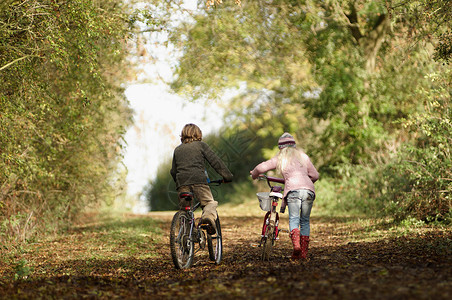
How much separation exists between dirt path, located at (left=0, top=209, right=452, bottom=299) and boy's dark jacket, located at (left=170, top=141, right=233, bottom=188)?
4.15 ft

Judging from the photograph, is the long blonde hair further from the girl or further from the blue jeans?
the blue jeans

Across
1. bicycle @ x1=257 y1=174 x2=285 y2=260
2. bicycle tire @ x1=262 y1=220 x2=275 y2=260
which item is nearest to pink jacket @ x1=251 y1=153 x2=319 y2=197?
bicycle @ x1=257 y1=174 x2=285 y2=260

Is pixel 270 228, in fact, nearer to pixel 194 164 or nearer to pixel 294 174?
pixel 294 174

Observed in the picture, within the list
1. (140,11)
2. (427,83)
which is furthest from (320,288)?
(427,83)

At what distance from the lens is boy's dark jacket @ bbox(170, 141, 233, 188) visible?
8.12 m

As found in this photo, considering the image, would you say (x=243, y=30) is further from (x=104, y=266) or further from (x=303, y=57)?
(x=104, y=266)

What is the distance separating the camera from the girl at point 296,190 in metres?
8.42

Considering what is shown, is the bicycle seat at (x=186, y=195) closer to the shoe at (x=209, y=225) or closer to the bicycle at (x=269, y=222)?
the shoe at (x=209, y=225)

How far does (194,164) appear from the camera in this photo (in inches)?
320

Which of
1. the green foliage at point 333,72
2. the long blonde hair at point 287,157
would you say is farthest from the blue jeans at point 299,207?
the green foliage at point 333,72

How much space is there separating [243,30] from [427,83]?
6583 mm

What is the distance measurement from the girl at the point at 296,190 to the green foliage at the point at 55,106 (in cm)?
380

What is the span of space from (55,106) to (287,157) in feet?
21.4

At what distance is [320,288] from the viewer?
5.54m
